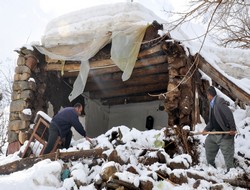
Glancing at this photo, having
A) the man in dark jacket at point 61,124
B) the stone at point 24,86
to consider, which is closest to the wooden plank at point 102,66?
the stone at point 24,86

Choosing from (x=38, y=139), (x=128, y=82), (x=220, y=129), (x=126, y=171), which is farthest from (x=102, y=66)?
(x=126, y=171)

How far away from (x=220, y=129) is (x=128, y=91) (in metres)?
4.46

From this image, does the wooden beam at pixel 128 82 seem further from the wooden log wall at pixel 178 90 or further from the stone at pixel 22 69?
the stone at pixel 22 69

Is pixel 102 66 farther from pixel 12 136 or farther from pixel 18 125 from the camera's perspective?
pixel 12 136

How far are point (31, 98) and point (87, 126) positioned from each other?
2201mm

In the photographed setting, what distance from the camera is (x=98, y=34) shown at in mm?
7406

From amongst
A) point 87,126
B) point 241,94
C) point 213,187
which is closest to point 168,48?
point 241,94

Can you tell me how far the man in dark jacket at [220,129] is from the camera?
533 cm

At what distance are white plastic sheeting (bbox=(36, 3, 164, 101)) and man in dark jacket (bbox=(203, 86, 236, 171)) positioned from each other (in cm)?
218

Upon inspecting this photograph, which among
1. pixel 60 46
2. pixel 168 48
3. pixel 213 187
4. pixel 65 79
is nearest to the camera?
pixel 213 187

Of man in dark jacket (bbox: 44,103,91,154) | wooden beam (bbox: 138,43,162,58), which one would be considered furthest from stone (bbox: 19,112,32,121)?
wooden beam (bbox: 138,43,162,58)

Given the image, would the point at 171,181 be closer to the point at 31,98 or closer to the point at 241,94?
the point at 241,94

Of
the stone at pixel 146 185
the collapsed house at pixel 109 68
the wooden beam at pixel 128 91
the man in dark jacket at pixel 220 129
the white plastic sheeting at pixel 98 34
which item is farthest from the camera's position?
the wooden beam at pixel 128 91

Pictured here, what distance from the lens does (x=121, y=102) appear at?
10.7 m
